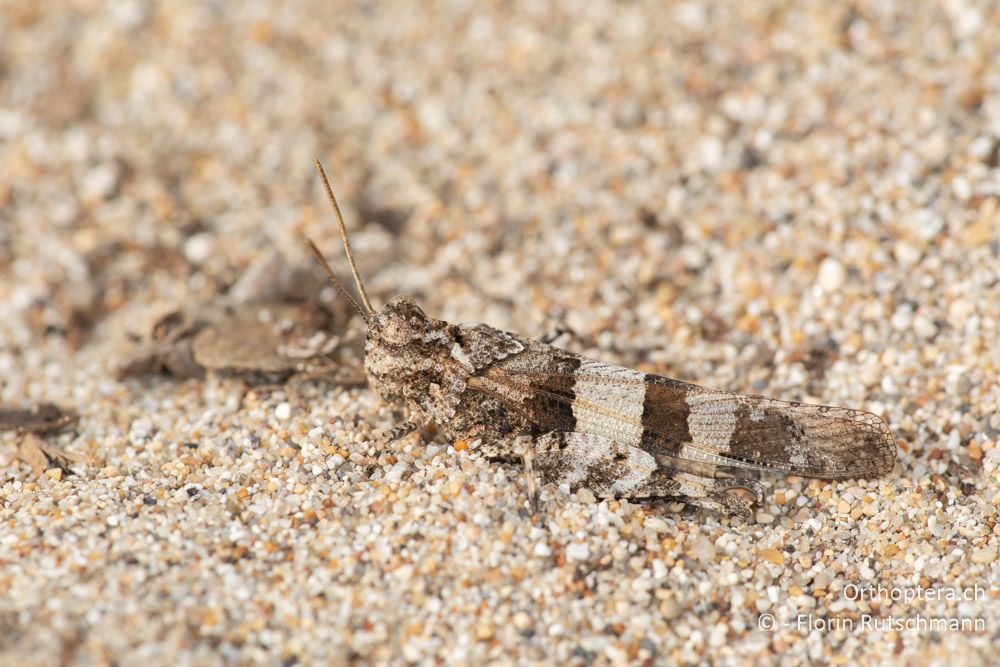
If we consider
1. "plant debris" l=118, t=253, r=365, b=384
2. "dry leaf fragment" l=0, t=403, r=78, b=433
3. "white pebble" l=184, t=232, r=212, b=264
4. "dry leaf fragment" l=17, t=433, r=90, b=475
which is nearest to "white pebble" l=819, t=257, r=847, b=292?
"plant debris" l=118, t=253, r=365, b=384

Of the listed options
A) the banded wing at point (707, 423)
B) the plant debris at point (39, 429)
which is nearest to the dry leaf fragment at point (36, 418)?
the plant debris at point (39, 429)

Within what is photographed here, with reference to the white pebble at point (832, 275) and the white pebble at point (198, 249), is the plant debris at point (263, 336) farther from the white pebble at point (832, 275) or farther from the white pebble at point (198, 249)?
the white pebble at point (832, 275)

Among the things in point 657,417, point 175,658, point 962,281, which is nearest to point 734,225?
point 962,281

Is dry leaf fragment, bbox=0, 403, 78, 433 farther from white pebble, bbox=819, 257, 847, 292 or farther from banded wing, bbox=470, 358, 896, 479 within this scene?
white pebble, bbox=819, 257, 847, 292

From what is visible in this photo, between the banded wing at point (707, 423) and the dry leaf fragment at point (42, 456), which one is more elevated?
the banded wing at point (707, 423)

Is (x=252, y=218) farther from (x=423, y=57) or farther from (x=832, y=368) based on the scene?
(x=832, y=368)
